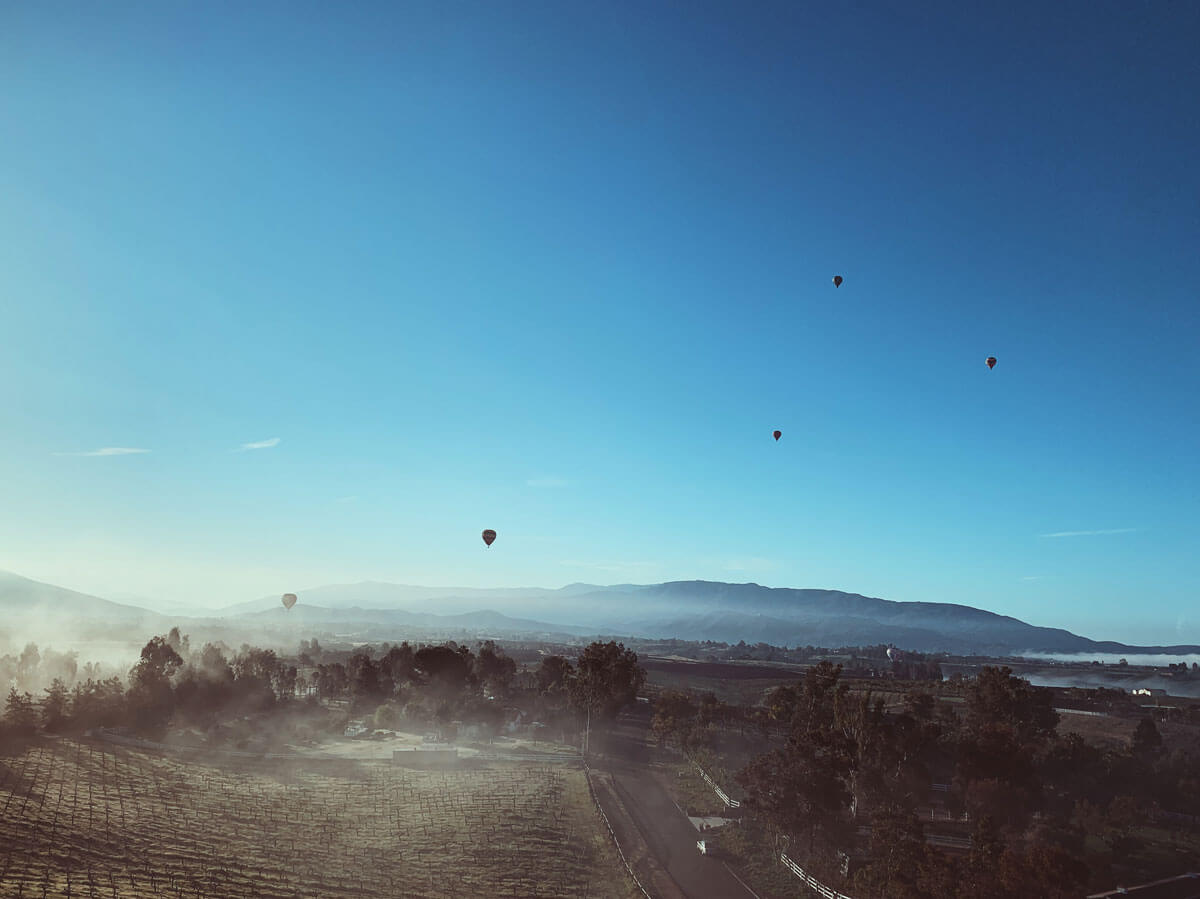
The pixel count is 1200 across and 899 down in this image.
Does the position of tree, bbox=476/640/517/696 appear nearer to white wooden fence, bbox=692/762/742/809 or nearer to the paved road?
the paved road

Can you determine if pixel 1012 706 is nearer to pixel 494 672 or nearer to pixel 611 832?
pixel 611 832

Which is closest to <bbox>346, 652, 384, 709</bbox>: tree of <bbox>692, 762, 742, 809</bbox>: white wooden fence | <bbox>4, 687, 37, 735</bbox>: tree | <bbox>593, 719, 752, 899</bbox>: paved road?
<bbox>593, 719, 752, 899</bbox>: paved road

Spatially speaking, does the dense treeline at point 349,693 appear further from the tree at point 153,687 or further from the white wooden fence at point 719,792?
the white wooden fence at point 719,792

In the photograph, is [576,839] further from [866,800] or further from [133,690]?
[133,690]

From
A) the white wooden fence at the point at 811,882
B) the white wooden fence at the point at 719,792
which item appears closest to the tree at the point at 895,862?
the white wooden fence at the point at 811,882

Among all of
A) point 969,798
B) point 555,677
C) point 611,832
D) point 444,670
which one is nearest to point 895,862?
point 611,832

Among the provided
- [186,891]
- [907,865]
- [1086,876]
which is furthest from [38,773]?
[1086,876]

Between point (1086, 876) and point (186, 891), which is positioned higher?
point (1086, 876)
